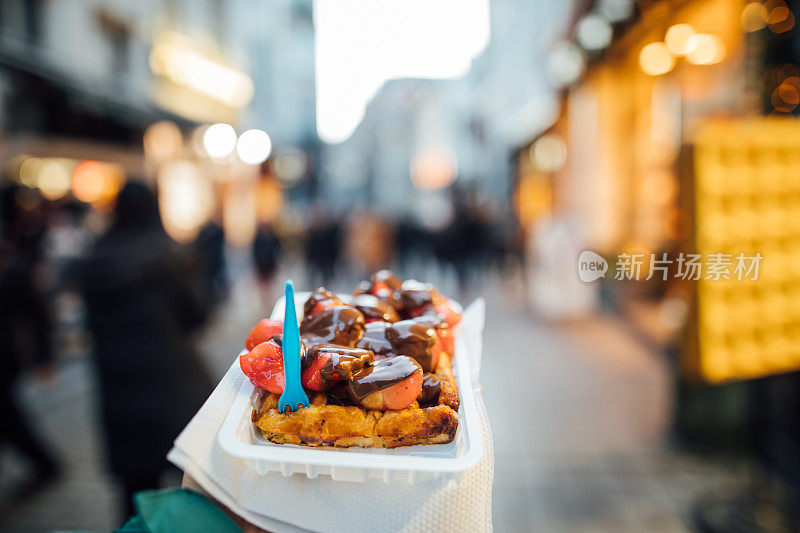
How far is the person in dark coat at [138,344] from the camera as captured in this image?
273cm

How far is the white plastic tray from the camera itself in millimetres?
944

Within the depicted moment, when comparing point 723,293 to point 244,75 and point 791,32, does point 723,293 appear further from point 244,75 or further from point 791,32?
point 244,75

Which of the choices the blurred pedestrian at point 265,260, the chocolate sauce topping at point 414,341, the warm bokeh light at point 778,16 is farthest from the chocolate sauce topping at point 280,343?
the blurred pedestrian at point 265,260

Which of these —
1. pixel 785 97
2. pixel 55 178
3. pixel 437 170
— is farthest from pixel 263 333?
pixel 437 170

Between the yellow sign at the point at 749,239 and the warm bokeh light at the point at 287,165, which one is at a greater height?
the warm bokeh light at the point at 287,165

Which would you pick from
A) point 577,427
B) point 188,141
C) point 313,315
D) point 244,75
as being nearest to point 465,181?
point 244,75

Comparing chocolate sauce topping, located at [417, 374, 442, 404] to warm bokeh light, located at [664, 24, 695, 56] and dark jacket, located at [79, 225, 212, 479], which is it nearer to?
dark jacket, located at [79, 225, 212, 479]

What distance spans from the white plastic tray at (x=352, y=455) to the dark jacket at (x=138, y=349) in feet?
6.33

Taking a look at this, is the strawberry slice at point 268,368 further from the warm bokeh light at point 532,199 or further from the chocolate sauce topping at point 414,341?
the warm bokeh light at point 532,199

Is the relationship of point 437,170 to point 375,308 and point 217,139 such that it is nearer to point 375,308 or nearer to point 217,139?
point 217,139

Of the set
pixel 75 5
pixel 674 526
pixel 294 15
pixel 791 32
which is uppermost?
pixel 294 15

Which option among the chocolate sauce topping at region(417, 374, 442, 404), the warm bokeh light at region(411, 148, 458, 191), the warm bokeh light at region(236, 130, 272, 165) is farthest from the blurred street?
the warm bokeh light at region(411, 148, 458, 191)

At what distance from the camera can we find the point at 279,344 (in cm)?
110

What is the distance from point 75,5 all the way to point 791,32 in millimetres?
11722
